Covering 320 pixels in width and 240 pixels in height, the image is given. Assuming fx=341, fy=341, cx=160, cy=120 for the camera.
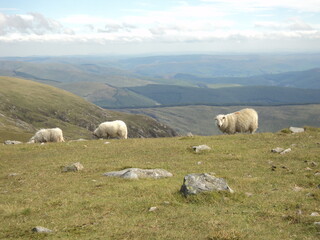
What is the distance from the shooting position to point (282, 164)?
20516mm

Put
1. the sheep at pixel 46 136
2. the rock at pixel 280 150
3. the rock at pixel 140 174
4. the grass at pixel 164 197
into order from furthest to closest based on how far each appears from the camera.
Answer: the sheep at pixel 46 136, the rock at pixel 280 150, the rock at pixel 140 174, the grass at pixel 164 197

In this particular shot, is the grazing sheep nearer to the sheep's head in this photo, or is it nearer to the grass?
the sheep's head

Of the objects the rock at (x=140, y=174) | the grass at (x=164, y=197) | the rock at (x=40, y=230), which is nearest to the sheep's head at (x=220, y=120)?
the grass at (x=164, y=197)

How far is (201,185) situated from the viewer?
14047 mm

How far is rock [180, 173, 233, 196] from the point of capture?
13.9 metres

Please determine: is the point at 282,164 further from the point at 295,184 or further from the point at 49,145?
the point at 49,145

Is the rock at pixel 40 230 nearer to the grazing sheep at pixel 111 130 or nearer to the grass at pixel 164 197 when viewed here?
the grass at pixel 164 197

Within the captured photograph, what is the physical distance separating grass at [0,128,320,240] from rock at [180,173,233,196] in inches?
11.6

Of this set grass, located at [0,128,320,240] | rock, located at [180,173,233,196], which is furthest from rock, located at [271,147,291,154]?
rock, located at [180,173,233,196]

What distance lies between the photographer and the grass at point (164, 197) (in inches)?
416

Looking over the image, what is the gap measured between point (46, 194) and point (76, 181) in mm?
2320

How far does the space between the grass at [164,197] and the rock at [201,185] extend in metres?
0.30

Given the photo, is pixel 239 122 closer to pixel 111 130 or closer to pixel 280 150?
pixel 280 150

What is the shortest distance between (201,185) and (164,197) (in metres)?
1.61
